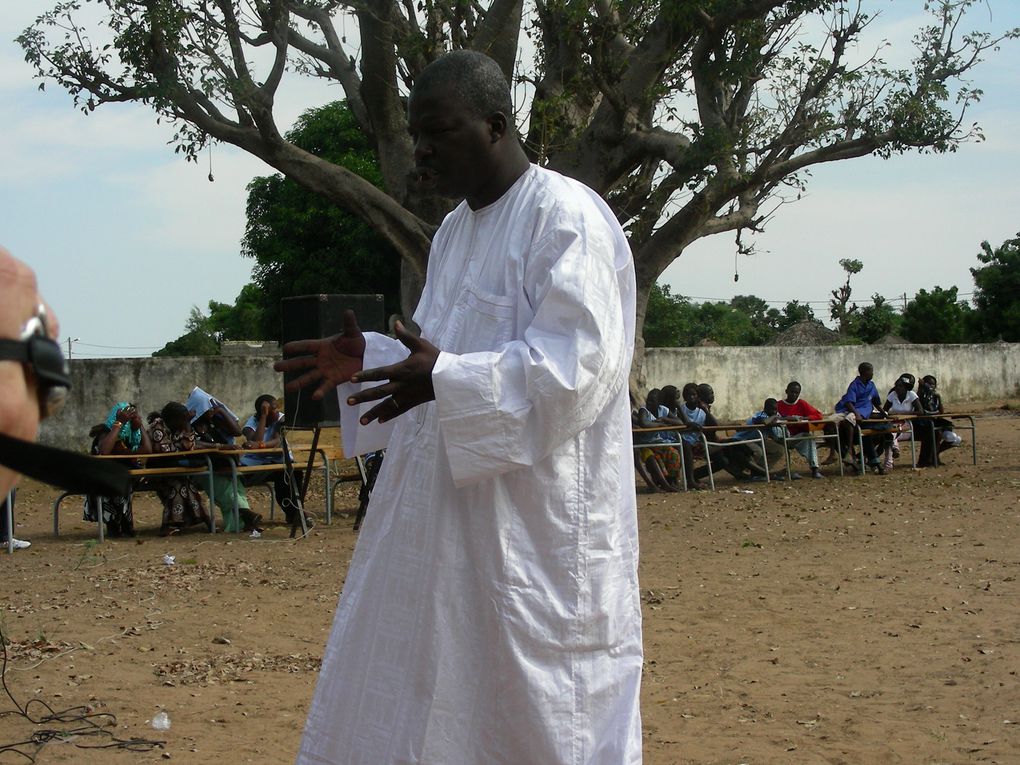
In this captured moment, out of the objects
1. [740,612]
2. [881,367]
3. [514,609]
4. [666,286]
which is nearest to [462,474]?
[514,609]

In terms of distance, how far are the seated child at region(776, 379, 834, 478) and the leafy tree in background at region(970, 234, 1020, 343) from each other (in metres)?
27.1

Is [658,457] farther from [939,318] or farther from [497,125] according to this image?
[939,318]

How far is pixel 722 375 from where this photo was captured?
23016 millimetres

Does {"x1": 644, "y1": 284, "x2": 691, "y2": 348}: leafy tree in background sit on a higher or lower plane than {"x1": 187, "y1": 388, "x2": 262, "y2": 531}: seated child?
higher

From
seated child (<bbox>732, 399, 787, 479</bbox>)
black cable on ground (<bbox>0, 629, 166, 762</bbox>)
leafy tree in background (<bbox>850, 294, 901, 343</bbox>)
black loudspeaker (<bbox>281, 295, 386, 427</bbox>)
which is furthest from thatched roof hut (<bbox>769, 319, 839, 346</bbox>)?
black cable on ground (<bbox>0, 629, 166, 762</bbox>)

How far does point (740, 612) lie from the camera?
675cm

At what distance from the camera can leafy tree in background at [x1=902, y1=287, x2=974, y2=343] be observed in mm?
41250

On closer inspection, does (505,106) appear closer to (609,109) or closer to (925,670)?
(925,670)

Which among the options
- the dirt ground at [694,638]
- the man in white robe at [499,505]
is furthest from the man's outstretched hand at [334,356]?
the dirt ground at [694,638]

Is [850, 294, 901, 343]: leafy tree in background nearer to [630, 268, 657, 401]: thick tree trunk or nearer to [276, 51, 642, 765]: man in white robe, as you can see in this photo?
[630, 268, 657, 401]: thick tree trunk

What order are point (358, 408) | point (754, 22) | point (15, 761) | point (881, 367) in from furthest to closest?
point (881, 367)
point (754, 22)
point (15, 761)
point (358, 408)

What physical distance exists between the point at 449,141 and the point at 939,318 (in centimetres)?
4125

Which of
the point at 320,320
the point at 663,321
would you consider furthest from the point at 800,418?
the point at 663,321

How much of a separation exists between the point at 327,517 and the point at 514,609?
882 centimetres
